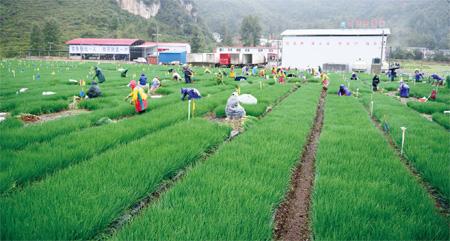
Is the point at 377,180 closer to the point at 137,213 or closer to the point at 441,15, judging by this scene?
the point at 137,213

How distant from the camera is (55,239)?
312 centimetres

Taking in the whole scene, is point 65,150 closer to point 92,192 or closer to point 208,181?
point 92,192

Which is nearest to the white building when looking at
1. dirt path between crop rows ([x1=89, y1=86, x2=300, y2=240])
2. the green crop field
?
the green crop field

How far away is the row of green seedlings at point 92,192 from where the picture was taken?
10.7ft

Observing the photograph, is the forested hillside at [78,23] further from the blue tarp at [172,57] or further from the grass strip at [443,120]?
the grass strip at [443,120]

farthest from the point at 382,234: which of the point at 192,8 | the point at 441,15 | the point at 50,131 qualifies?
the point at 192,8

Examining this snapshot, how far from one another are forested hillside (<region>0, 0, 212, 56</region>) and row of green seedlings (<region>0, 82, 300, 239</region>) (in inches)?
2480

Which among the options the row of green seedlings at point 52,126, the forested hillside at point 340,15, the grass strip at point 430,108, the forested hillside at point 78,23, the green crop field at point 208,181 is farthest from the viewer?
the forested hillside at point 340,15

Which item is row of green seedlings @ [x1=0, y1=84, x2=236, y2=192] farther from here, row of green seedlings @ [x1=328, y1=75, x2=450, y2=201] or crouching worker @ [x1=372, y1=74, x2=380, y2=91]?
Answer: crouching worker @ [x1=372, y1=74, x2=380, y2=91]

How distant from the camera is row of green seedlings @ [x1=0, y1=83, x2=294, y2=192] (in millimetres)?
4806

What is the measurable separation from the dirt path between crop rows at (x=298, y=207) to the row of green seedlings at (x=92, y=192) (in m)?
1.71

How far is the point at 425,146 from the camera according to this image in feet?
22.9

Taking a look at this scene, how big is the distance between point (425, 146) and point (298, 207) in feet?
12.8

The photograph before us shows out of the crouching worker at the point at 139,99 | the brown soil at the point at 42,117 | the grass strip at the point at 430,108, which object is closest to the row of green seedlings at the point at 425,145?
the grass strip at the point at 430,108
